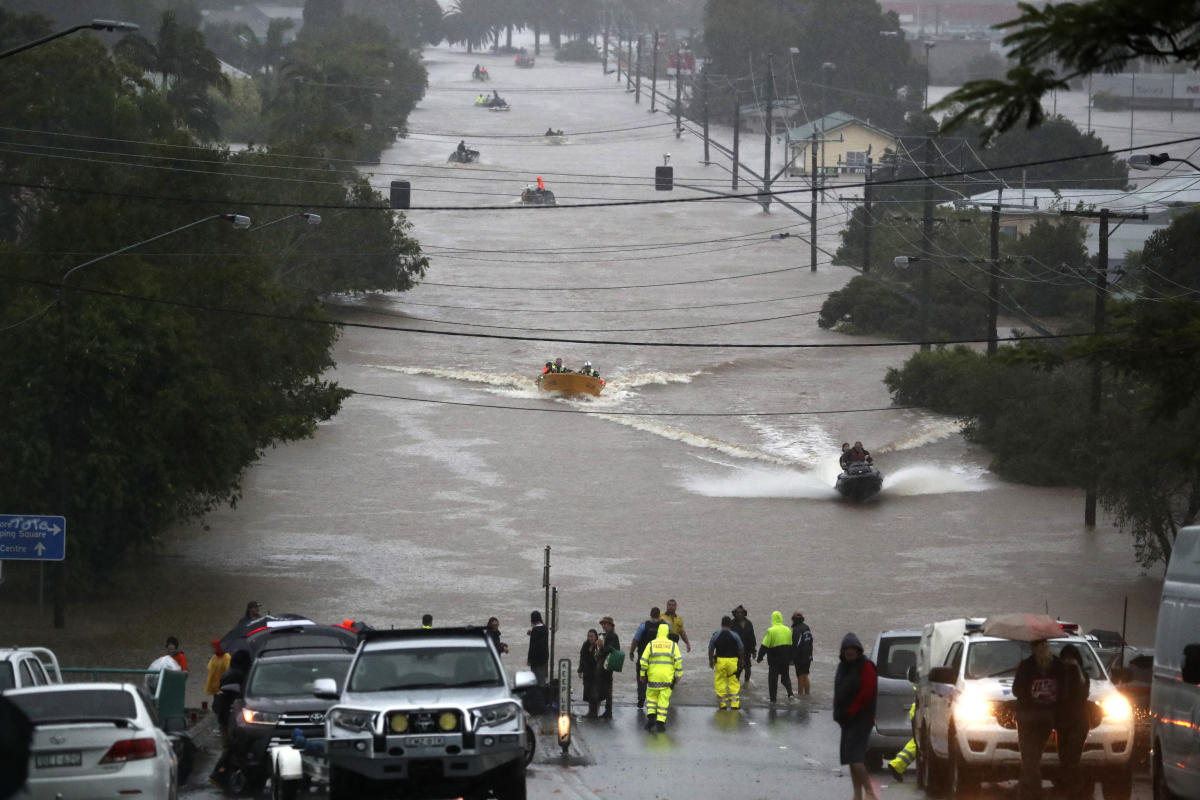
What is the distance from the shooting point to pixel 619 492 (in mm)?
58344

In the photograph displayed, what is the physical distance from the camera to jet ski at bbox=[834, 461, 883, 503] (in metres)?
55.9

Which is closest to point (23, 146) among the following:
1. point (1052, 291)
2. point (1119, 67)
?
point (1052, 291)

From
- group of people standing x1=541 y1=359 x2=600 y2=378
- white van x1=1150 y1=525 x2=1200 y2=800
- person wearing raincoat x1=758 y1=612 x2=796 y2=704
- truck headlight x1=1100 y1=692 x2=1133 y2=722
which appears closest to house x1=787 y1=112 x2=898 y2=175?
group of people standing x1=541 y1=359 x2=600 y2=378

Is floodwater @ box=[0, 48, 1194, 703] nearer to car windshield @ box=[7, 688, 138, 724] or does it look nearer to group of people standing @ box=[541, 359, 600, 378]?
group of people standing @ box=[541, 359, 600, 378]

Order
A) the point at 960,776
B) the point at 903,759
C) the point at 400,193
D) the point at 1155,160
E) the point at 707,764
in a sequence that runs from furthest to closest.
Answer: the point at 400,193
the point at 1155,160
the point at 707,764
the point at 903,759
the point at 960,776

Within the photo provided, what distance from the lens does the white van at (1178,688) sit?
12883 millimetres

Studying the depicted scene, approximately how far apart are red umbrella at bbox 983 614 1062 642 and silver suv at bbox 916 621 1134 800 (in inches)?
9.4

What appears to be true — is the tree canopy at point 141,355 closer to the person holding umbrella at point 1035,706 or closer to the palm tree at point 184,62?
the person holding umbrella at point 1035,706

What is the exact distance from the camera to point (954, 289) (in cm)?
7988

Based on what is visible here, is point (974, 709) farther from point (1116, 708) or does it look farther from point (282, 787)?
point (282, 787)

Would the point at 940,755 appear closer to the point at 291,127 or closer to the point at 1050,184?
the point at 291,127

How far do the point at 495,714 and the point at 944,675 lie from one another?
15.4ft

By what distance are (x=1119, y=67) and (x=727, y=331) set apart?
257 feet

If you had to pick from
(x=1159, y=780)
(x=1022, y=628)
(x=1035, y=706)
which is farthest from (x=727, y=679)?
(x=1159, y=780)
